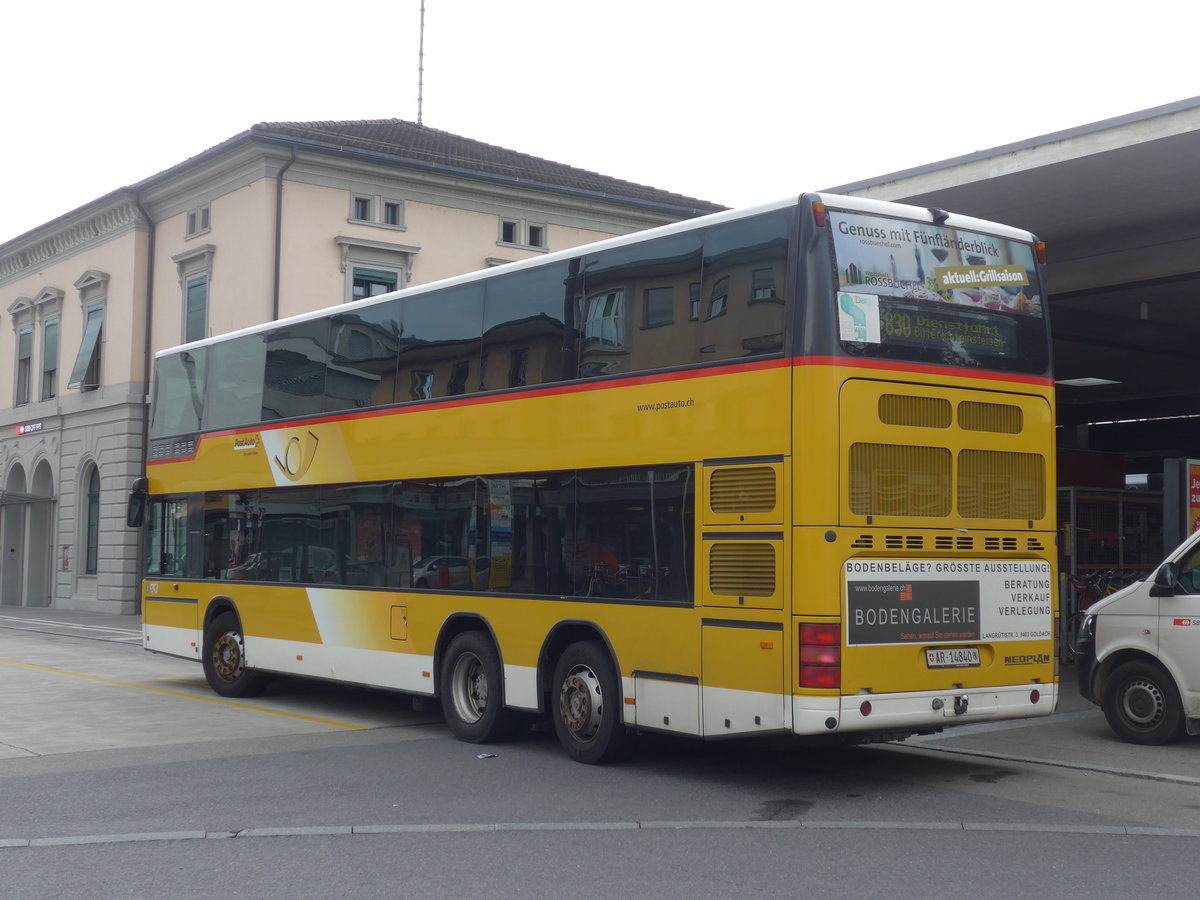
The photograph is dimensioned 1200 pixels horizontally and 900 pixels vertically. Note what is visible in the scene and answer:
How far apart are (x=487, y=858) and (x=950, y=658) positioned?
3.64 m

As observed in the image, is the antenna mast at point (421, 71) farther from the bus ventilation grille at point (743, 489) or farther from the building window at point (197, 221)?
the bus ventilation grille at point (743, 489)

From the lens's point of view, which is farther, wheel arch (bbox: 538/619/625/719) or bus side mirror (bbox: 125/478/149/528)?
bus side mirror (bbox: 125/478/149/528)

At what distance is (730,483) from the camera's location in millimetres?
9211

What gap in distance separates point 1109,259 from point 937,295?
10876 mm

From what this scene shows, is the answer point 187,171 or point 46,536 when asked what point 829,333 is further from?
point 46,536

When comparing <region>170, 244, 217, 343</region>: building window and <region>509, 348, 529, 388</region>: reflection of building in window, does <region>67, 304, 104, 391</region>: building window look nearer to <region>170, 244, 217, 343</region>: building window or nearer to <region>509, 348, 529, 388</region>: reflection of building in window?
<region>170, 244, 217, 343</region>: building window

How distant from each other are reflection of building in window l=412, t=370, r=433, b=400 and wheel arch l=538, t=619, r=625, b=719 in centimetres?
273

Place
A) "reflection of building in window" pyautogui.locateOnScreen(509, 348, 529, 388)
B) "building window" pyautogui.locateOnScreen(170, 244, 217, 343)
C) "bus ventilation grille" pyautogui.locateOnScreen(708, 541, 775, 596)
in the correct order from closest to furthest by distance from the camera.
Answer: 1. "bus ventilation grille" pyautogui.locateOnScreen(708, 541, 775, 596)
2. "reflection of building in window" pyautogui.locateOnScreen(509, 348, 529, 388)
3. "building window" pyautogui.locateOnScreen(170, 244, 217, 343)

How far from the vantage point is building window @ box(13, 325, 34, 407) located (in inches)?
1688

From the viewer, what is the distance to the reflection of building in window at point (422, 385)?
40.4 ft

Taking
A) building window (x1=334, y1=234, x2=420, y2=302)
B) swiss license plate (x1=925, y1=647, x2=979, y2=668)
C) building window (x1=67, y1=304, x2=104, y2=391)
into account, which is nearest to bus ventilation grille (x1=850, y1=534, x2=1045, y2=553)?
swiss license plate (x1=925, y1=647, x2=979, y2=668)

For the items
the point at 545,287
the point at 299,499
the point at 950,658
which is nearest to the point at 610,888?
the point at 950,658

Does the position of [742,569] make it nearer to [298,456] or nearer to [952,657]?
[952,657]

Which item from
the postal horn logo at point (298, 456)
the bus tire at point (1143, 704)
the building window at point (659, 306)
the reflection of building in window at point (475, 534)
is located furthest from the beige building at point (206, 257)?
the bus tire at point (1143, 704)
